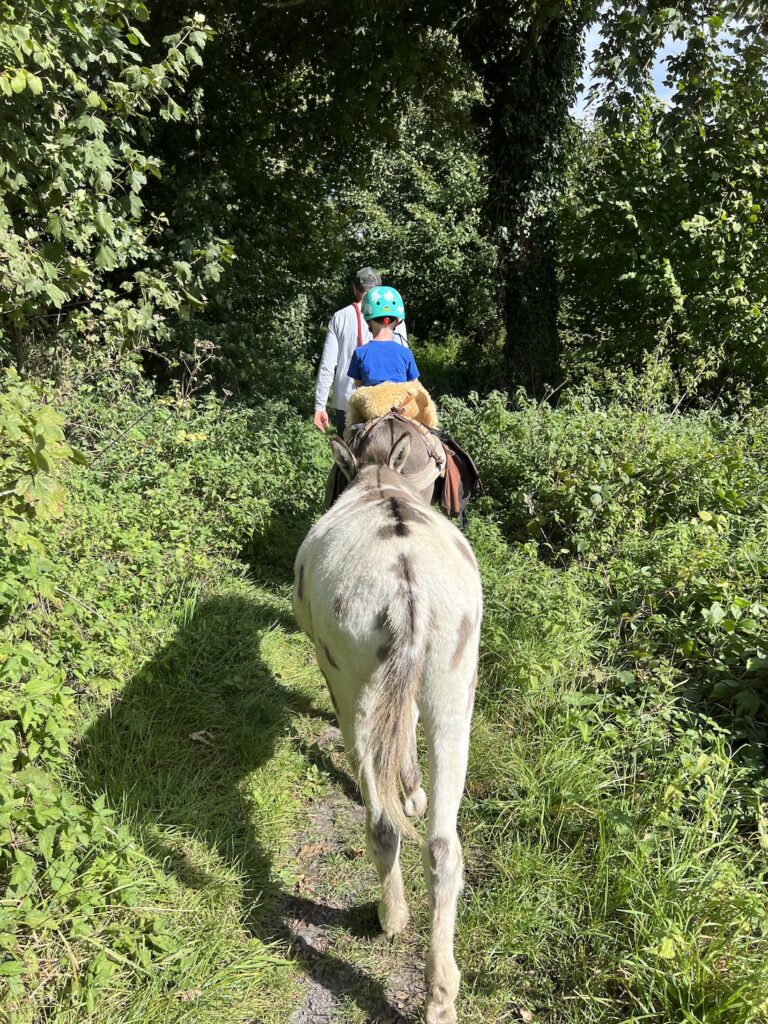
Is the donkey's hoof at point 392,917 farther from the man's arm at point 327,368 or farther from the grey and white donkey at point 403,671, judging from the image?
the man's arm at point 327,368

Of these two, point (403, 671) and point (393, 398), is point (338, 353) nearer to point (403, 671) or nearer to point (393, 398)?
point (393, 398)

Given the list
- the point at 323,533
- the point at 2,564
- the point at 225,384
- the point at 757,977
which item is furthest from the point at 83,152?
the point at 225,384

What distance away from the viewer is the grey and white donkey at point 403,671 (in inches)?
Result: 82.7

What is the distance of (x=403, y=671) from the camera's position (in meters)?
2.06

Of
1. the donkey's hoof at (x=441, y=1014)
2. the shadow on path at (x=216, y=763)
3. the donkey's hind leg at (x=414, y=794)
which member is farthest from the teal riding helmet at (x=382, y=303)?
the donkey's hoof at (x=441, y=1014)

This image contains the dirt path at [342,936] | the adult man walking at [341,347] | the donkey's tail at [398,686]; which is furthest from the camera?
the adult man walking at [341,347]

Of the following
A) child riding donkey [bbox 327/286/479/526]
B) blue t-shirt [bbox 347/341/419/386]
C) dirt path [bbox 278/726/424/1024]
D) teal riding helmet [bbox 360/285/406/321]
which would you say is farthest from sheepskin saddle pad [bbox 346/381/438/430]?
dirt path [bbox 278/726/424/1024]

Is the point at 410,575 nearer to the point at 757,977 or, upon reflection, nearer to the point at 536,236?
A: the point at 757,977

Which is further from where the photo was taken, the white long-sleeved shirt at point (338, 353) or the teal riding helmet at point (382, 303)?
the white long-sleeved shirt at point (338, 353)

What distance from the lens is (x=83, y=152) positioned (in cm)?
409

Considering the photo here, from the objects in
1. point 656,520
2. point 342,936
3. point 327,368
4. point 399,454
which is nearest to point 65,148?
point 327,368

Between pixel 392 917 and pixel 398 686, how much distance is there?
1108mm

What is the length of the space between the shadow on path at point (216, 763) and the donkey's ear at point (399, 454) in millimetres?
1646

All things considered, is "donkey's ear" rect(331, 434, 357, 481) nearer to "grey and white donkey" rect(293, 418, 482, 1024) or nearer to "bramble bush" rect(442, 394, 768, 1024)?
"grey and white donkey" rect(293, 418, 482, 1024)
